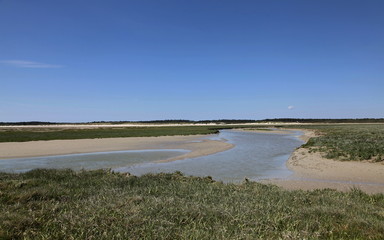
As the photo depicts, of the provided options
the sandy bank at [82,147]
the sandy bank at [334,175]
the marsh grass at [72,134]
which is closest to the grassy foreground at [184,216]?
the sandy bank at [334,175]

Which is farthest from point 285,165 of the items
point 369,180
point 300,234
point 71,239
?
point 71,239

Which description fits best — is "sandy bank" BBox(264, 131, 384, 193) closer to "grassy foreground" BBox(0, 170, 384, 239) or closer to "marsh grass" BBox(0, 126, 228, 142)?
"grassy foreground" BBox(0, 170, 384, 239)

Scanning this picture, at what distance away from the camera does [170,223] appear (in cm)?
628

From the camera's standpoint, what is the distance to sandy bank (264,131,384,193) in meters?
14.4

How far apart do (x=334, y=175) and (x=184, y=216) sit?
13465 mm

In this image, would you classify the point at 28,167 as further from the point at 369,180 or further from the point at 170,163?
the point at 369,180

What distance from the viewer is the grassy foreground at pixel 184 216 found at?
229 inches

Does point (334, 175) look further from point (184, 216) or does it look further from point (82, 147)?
point (82, 147)

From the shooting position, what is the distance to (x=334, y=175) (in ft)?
56.1

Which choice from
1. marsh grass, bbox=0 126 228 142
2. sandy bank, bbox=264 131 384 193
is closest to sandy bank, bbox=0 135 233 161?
marsh grass, bbox=0 126 228 142

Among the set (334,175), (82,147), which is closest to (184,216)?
(334,175)

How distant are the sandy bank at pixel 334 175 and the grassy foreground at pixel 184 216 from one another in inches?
179

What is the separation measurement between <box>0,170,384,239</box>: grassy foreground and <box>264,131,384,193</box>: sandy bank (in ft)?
14.9

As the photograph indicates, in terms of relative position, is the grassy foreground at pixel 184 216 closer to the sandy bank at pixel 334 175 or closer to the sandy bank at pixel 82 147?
the sandy bank at pixel 334 175
